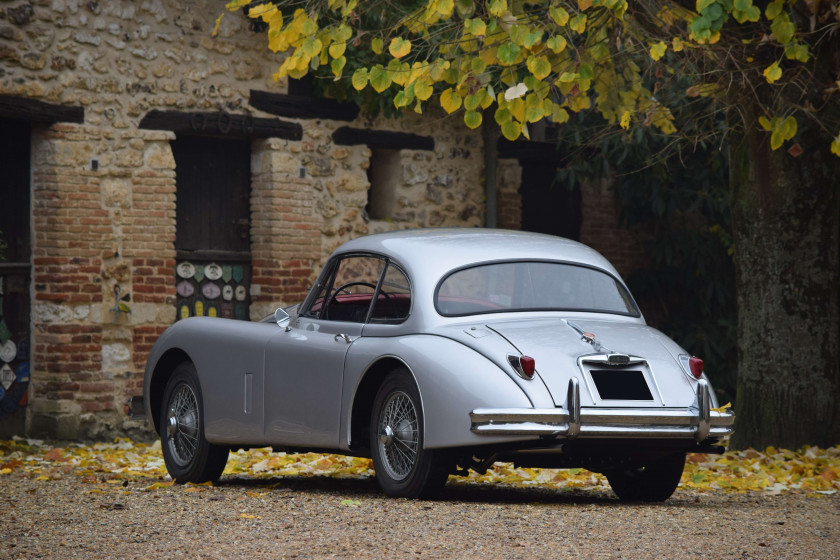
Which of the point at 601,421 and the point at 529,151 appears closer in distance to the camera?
the point at 601,421

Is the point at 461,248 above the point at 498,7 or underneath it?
underneath

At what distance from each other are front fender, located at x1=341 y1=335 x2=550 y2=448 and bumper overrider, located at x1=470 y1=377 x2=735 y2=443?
0.05 metres

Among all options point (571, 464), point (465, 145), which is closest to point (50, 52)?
point (465, 145)

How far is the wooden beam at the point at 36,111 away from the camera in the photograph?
38.8 feet

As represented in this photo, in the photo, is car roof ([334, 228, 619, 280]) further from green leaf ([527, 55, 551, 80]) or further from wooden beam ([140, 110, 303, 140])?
wooden beam ([140, 110, 303, 140])

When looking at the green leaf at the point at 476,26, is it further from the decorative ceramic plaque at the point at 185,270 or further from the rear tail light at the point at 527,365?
the decorative ceramic plaque at the point at 185,270

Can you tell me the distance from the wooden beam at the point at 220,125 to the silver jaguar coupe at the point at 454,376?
4929mm

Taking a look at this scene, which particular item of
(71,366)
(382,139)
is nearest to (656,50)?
(382,139)

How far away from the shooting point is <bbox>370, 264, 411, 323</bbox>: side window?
7.06m

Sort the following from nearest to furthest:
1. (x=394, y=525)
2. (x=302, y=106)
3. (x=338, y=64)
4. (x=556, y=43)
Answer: (x=394, y=525), (x=556, y=43), (x=338, y=64), (x=302, y=106)

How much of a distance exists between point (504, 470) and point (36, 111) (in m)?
5.93

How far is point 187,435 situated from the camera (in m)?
8.16

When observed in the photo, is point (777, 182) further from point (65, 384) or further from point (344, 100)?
point (65, 384)

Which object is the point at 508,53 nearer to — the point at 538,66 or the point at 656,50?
the point at 538,66
